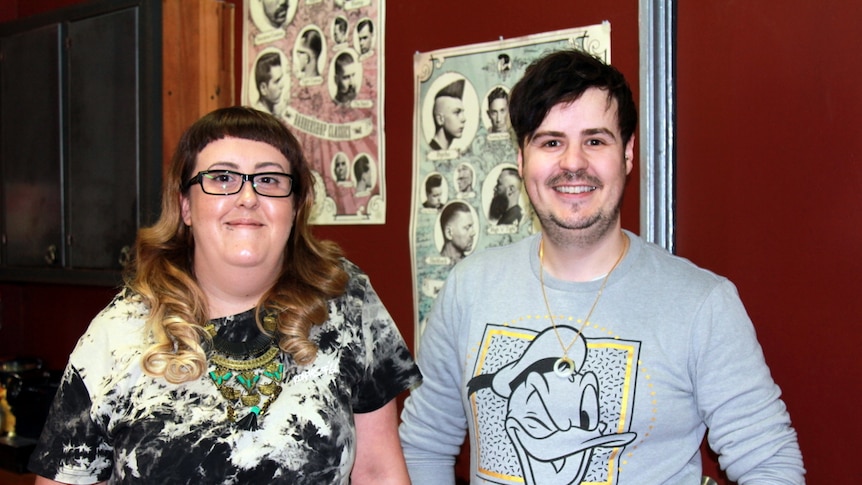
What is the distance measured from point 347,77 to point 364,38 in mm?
125

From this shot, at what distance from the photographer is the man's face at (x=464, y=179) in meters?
2.10

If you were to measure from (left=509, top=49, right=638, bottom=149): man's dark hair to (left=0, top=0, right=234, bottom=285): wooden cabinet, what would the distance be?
4.53 feet

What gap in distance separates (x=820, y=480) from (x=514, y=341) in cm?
70

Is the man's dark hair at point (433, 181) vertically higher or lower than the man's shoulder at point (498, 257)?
higher

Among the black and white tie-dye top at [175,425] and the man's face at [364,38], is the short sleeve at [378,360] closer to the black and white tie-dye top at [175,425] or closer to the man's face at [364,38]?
the black and white tie-dye top at [175,425]

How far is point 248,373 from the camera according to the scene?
147 cm

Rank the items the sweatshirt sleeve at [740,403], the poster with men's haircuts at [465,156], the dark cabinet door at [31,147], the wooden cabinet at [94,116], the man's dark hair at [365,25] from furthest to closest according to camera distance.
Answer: the dark cabinet door at [31,147], the wooden cabinet at [94,116], the man's dark hair at [365,25], the poster with men's haircuts at [465,156], the sweatshirt sleeve at [740,403]

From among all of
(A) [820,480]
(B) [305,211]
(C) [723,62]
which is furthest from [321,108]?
(A) [820,480]

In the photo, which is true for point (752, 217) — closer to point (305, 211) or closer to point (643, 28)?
point (643, 28)

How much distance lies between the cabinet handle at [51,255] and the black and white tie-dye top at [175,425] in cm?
139

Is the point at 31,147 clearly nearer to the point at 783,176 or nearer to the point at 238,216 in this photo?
the point at 238,216

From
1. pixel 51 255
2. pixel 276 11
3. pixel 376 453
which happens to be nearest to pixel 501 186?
pixel 376 453

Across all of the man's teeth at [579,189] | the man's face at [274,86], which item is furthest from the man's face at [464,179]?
the man's face at [274,86]

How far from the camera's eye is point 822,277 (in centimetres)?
159
